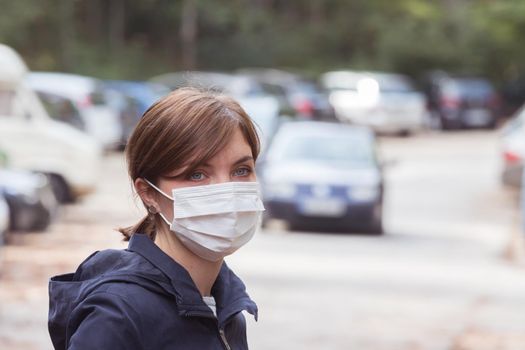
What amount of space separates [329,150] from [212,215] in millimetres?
16837

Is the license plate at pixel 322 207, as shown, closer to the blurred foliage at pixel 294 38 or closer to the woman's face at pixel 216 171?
the woman's face at pixel 216 171

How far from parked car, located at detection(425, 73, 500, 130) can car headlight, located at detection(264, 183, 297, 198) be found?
82.1 feet

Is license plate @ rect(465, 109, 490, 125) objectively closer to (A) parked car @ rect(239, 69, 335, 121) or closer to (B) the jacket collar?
(A) parked car @ rect(239, 69, 335, 121)

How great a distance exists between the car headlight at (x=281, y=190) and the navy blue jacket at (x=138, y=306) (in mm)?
15722

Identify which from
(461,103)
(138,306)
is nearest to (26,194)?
(138,306)

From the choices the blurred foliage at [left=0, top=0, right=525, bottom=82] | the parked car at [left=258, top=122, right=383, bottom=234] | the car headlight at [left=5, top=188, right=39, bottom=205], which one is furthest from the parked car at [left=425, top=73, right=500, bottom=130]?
the car headlight at [left=5, top=188, right=39, bottom=205]

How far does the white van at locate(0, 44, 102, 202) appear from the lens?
60.8 ft

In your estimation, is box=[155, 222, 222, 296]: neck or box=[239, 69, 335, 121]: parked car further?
box=[239, 69, 335, 121]: parked car

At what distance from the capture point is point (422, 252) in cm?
1661

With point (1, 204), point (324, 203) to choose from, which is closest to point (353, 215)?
point (324, 203)

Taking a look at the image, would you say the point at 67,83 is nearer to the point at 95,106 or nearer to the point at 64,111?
the point at 95,106

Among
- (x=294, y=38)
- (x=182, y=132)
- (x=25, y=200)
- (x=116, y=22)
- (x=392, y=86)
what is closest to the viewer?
(x=182, y=132)

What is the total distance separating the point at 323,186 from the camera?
18.7 m

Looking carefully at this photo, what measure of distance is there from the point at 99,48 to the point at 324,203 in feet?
100
